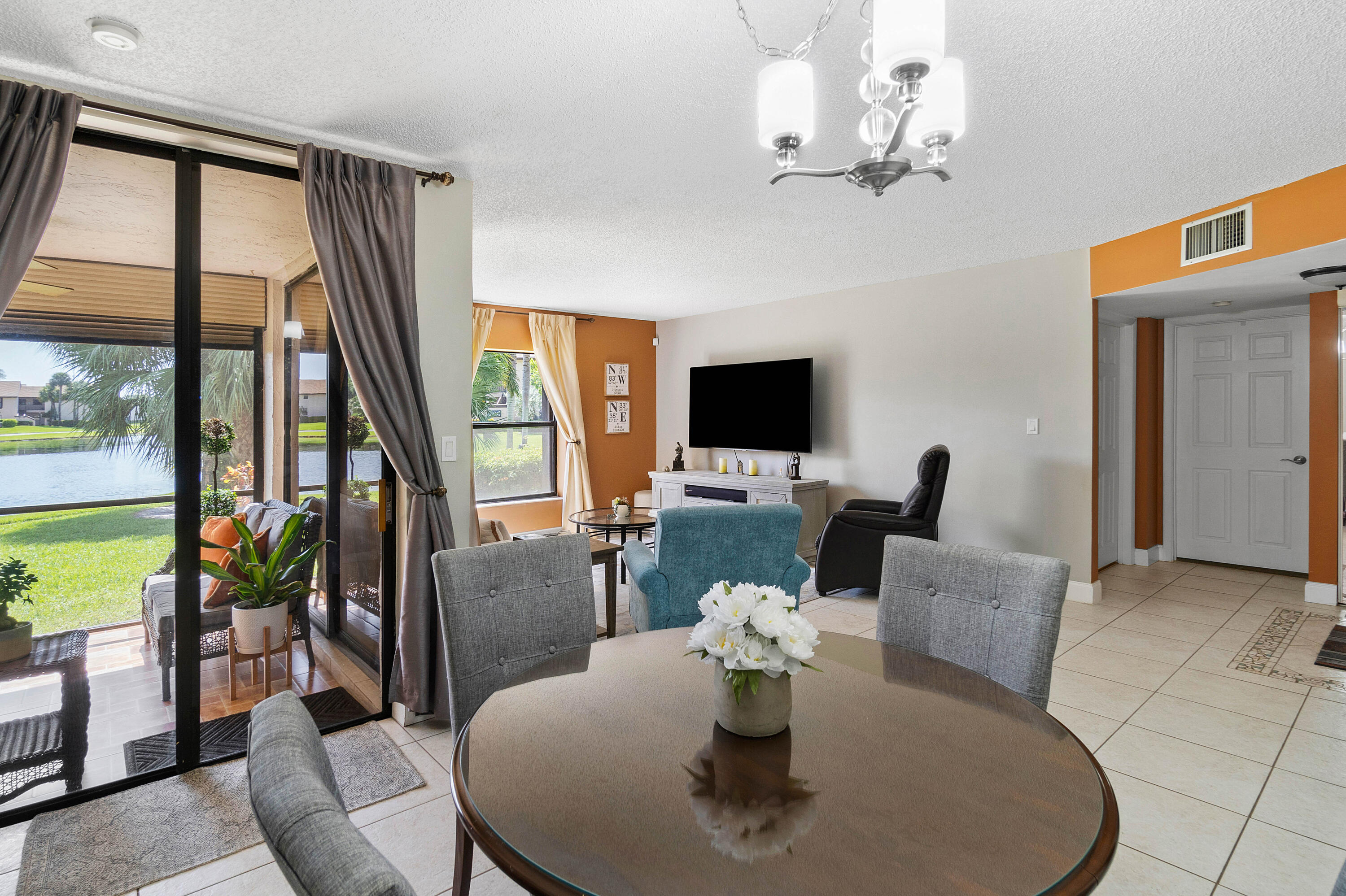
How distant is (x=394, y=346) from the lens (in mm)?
2799

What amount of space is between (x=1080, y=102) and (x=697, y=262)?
9.33 feet

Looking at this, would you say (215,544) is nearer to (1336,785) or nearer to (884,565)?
(884,565)

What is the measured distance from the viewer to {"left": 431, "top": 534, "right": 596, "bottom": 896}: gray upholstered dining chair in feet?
5.71

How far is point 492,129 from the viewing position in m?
2.74

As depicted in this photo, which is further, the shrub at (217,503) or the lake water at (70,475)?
the shrub at (217,503)

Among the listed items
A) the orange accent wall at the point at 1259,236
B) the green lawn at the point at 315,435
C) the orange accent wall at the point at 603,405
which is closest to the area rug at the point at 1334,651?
the orange accent wall at the point at 1259,236

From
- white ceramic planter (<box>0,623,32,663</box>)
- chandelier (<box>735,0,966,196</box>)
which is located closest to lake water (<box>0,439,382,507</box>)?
white ceramic planter (<box>0,623,32,663</box>)

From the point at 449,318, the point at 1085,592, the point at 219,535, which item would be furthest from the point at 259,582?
the point at 1085,592

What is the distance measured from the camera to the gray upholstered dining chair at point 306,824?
612 mm

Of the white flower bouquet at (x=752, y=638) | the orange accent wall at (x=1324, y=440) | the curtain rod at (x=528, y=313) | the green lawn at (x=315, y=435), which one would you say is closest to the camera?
the white flower bouquet at (x=752, y=638)

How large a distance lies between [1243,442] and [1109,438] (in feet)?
3.72

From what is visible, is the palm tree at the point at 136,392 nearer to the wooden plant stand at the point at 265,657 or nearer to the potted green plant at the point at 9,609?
the potted green plant at the point at 9,609

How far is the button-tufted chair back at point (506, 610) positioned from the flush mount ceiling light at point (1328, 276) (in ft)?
14.7

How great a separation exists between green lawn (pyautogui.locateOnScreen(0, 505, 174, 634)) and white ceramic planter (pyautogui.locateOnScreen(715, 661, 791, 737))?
2315 millimetres
